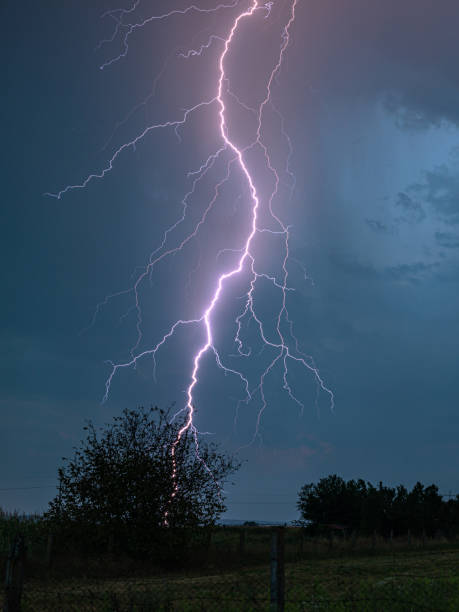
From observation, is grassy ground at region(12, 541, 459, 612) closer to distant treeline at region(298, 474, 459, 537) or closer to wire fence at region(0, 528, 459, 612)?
wire fence at region(0, 528, 459, 612)

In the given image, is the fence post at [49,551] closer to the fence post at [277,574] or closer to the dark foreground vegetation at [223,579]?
the dark foreground vegetation at [223,579]

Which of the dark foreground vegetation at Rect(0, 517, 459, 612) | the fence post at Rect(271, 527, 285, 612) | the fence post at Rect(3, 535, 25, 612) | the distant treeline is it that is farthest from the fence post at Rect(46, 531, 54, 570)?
the distant treeline

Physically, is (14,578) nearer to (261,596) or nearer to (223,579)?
(261,596)

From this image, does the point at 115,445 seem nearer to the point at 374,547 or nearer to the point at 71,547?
the point at 71,547

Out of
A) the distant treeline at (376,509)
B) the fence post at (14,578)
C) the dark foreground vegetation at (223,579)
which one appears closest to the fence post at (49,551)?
the dark foreground vegetation at (223,579)

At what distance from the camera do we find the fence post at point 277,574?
5230 millimetres

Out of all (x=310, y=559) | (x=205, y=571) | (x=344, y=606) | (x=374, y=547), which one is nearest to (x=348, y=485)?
(x=374, y=547)

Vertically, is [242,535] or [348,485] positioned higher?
[348,485]

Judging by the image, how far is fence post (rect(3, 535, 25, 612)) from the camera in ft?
19.2

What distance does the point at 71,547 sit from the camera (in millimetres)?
16719

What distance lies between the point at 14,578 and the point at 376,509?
3262 cm

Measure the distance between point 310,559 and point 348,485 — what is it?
66.1 ft

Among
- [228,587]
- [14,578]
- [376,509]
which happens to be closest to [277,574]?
[14,578]

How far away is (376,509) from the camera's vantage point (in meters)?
35.2
